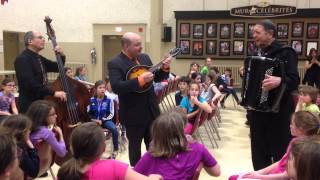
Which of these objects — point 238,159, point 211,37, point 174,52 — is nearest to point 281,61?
point 174,52

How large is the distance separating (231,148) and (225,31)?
23.4 ft

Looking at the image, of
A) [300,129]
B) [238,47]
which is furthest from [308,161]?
[238,47]

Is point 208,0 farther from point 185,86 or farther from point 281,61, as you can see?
point 281,61

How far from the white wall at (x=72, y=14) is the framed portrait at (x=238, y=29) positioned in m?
3.01

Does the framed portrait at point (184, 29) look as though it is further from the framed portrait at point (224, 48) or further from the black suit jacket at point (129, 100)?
the black suit jacket at point (129, 100)

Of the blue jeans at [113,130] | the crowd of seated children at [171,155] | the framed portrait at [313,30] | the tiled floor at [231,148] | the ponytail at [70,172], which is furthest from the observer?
the framed portrait at [313,30]

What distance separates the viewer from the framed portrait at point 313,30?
37.8 ft

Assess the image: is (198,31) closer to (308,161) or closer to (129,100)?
(129,100)

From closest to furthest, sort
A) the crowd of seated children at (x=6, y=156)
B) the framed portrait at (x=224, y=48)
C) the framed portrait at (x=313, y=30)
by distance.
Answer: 1. the crowd of seated children at (x=6, y=156)
2. the framed portrait at (x=313, y=30)
3. the framed portrait at (x=224, y=48)

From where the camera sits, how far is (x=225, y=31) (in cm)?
1219

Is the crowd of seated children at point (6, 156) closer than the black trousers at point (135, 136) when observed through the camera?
Yes

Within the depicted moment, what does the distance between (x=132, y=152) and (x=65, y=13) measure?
1080 centimetres

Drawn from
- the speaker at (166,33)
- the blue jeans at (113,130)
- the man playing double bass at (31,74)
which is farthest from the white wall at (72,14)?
the man playing double bass at (31,74)

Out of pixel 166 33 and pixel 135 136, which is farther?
pixel 166 33
